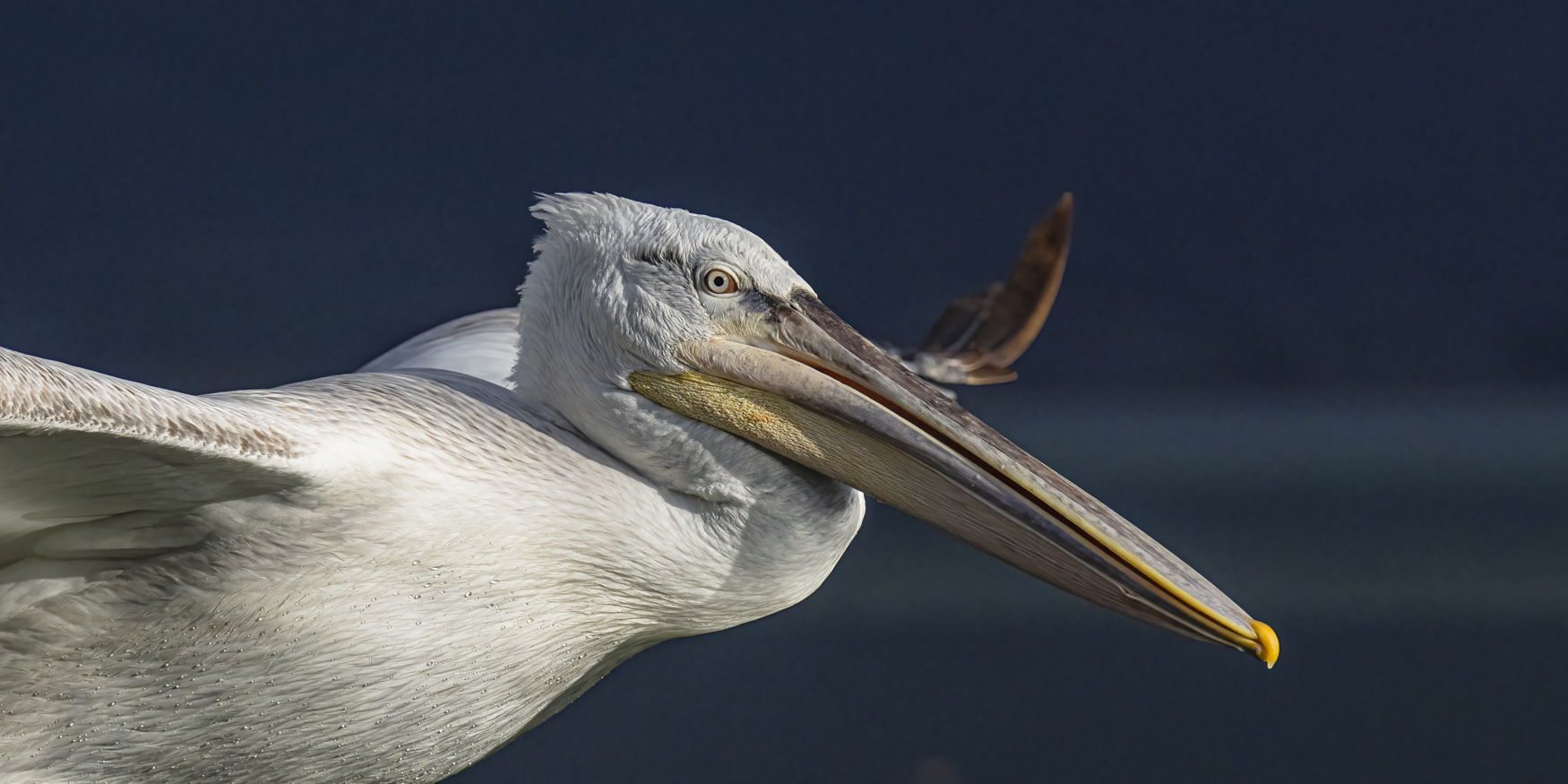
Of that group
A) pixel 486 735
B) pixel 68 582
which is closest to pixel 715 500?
pixel 486 735

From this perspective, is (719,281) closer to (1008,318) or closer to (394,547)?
(394,547)

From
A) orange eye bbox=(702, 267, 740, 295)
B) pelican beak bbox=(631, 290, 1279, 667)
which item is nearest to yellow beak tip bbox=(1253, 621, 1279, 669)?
pelican beak bbox=(631, 290, 1279, 667)

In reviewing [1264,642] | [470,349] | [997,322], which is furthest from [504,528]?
[997,322]

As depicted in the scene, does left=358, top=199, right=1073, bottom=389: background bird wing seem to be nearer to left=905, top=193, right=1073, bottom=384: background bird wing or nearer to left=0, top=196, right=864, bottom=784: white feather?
left=905, top=193, right=1073, bottom=384: background bird wing

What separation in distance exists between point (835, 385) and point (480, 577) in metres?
0.43

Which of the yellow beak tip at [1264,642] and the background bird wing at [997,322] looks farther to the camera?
the background bird wing at [997,322]

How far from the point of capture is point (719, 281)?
58.1 inches

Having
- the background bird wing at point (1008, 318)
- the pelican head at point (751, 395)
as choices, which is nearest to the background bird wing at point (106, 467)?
the pelican head at point (751, 395)

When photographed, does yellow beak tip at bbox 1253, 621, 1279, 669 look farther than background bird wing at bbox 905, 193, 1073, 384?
No

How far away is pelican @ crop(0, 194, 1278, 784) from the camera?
1.36 metres

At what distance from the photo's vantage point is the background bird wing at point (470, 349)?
1.89 metres

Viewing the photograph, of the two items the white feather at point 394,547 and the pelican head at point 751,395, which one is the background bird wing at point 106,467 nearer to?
the white feather at point 394,547

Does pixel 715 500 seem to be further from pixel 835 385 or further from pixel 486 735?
pixel 486 735

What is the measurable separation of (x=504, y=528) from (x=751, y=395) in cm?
30
